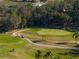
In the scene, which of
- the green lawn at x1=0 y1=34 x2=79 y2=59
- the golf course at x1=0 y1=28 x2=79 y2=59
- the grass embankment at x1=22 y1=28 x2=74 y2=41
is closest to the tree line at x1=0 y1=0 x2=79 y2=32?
the grass embankment at x1=22 y1=28 x2=74 y2=41

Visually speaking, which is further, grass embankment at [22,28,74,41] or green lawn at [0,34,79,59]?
grass embankment at [22,28,74,41]

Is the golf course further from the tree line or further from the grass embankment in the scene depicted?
the tree line

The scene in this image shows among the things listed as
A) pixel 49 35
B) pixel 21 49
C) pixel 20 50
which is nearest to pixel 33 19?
pixel 49 35

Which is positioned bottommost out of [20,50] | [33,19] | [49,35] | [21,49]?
[49,35]

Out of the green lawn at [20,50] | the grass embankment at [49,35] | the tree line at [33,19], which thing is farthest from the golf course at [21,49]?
the tree line at [33,19]

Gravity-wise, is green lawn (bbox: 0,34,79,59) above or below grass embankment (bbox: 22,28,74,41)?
above

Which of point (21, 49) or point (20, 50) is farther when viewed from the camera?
point (21, 49)

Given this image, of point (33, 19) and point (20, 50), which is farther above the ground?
point (20, 50)

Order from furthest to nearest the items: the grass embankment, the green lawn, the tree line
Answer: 1. the tree line
2. the grass embankment
3. the green lawn

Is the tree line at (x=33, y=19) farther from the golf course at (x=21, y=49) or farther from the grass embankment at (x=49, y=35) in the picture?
the golf course at (x=21, y=49)

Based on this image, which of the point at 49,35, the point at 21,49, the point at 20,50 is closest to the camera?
the point at 20,50

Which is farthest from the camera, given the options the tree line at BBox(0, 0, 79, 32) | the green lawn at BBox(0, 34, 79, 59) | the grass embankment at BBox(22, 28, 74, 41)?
the tree line at BBox(0, 0, 79, 32)

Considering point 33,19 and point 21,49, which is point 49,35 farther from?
point 33,19
